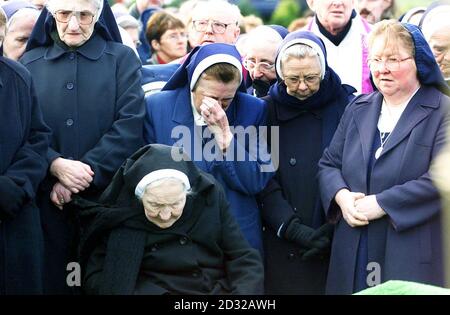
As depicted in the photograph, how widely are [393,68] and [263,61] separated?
1.29m

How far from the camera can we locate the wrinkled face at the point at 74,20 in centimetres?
649

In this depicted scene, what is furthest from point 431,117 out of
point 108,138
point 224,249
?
point 108,138

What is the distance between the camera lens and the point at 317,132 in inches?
264

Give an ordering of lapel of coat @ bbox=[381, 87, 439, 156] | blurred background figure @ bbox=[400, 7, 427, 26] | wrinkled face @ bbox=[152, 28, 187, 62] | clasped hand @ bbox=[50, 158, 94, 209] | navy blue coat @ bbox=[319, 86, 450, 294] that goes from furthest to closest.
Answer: wrinkled face @ bbox=[152, 28, 187, 62] → blurred background figure @ bbox=[400, 7, 427, 26] → clasped hand @ bbox=[50, 158, 94, 209] → lapel of coat @ bbox=[381, 87, 439, 156] → navy blue coat @ bbox=[319, 86, 450, 294]

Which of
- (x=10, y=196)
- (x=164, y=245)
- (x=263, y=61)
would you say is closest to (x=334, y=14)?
(x=263, y=61)

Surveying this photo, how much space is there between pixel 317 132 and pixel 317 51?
19.5 inches

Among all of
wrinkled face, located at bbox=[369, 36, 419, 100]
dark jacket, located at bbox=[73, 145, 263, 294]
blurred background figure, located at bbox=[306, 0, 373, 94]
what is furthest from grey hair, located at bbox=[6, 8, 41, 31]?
wrinkled face, located at bbox=[369, 36, 419, 100]

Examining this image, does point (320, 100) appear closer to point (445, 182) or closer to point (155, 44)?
point (445, 182)

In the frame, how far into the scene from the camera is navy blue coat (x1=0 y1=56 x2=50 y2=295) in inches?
240

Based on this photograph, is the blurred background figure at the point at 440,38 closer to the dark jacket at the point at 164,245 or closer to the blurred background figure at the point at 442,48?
the blurred background figure at the point at 442,48

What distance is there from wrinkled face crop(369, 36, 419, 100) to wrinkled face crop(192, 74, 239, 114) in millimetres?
840

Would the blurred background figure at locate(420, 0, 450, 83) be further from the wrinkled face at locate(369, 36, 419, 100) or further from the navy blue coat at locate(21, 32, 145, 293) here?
the navy blue coat at locate(21, 32, 145, 293)

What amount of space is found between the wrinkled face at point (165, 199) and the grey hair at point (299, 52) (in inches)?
45.9

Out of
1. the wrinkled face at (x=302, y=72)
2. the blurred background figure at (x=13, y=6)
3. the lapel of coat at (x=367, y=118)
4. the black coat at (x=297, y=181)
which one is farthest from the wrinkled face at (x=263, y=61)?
the blurred background figure at (x=13, y=6)
